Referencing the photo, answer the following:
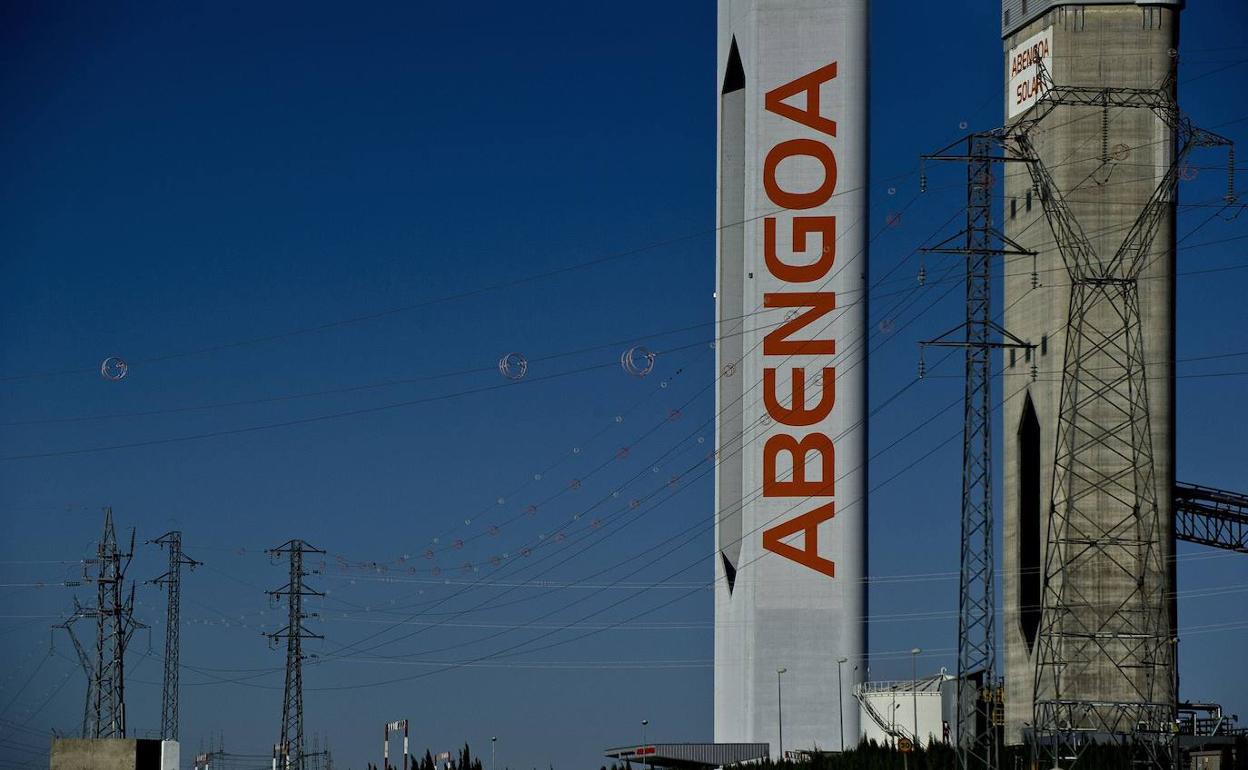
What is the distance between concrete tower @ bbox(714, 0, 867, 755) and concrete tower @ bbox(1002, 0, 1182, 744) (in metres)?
15.5

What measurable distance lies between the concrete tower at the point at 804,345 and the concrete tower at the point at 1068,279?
15.5m

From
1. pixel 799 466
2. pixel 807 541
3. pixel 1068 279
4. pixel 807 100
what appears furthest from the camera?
pixel 1068 279

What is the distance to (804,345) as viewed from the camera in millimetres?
104750

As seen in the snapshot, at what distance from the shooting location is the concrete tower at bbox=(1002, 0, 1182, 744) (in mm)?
116562

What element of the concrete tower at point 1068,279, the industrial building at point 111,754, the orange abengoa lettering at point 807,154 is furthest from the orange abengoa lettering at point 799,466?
the industrial building at point 111,754

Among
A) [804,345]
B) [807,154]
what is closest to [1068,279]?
[804,345]

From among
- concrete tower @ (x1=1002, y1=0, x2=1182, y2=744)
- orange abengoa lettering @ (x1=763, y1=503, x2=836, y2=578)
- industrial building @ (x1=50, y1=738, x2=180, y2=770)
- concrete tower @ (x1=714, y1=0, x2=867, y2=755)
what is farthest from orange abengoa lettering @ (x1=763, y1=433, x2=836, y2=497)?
industrial building @ (x1=50, y1=738, x2=180, y2=770)

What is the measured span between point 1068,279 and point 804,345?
66.6 ft

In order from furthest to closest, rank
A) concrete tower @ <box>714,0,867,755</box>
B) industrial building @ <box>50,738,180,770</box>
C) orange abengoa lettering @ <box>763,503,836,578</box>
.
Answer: orange abengoa lettering @ <box>763,503,836,578</box> → concrete tower @ <box>714,0,867,755</box> → industrial building @ <box>50,738,180,770</box>

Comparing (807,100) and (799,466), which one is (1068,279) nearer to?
(807,100)

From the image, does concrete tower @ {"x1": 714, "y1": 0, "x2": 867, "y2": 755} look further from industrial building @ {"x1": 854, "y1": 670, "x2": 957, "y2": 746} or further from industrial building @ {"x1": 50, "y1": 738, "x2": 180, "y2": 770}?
industrial building @ {"x1": 50, "y1": 738, "x2": 180, "y2": 770}

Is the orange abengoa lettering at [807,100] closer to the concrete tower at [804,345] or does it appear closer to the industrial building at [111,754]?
the concrete tower at [804,345]

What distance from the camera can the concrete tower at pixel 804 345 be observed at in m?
104

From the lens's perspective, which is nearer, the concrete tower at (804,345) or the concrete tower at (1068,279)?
the concrete tower at (804,345)
